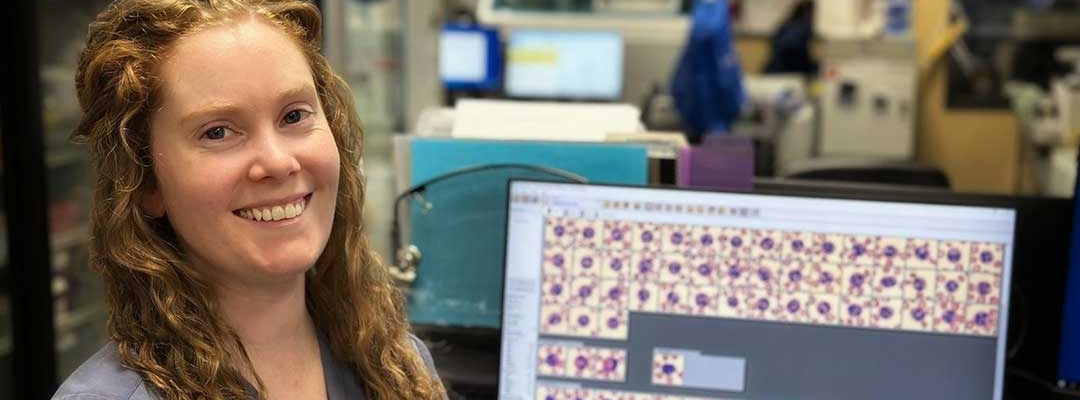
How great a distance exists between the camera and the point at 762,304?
4.36 ft

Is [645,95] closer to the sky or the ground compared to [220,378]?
closer to the sky

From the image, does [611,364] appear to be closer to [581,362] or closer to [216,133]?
[581,362]

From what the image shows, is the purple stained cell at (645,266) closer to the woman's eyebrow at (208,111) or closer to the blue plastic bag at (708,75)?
the woman's eyebrow at (208,111)

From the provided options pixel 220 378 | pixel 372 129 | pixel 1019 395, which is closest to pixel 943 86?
pixel 372 129

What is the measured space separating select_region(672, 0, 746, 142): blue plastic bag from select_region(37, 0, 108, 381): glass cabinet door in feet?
7.06

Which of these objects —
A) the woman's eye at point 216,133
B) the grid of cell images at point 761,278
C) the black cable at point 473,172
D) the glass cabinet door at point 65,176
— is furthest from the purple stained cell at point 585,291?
the glass cabinet door at point 65,176

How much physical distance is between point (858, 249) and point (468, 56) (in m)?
3.12

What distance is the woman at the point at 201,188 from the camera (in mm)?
914

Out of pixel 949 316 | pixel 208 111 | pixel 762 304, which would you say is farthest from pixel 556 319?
pixel 208 111

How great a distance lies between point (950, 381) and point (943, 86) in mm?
4051

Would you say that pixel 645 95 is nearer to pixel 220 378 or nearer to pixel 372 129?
pixel 372 129

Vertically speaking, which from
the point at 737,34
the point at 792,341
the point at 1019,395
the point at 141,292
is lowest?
the point at 1019,395

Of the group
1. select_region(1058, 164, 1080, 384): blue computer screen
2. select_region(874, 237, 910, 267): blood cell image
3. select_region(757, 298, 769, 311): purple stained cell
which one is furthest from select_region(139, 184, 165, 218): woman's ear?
select_region(1058, 164, 1080, 384): blue computer screen

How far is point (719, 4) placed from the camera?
4.23 meters
